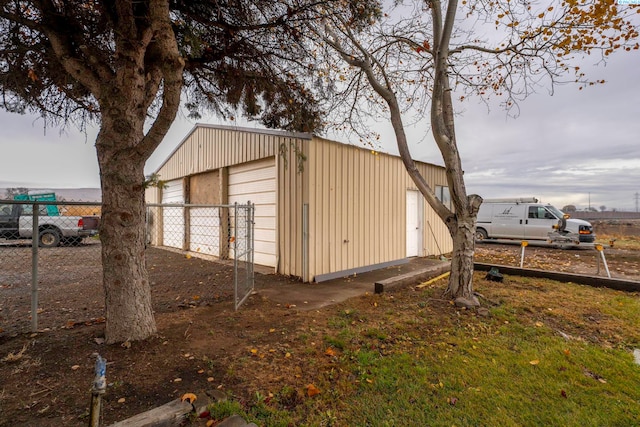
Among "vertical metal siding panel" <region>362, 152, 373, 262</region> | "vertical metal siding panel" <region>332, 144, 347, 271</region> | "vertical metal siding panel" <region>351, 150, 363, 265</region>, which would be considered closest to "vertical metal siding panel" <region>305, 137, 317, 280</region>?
"vertical metal siding panel" <region>332, 144, 347, 271</region>

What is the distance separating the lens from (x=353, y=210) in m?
7.36

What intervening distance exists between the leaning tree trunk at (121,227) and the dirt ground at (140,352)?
0.92ft

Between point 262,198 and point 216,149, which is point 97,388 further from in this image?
point 216,149

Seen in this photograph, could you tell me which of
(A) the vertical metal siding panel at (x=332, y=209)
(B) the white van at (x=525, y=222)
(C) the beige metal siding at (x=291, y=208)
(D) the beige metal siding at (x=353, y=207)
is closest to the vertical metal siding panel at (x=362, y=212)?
(D) the beige metal siding at (x=353, y=207)

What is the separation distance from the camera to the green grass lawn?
2.20m

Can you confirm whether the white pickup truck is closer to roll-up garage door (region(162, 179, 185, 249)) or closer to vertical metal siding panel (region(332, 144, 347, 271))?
roll-up garage door (region(162, 179, 185, 249))

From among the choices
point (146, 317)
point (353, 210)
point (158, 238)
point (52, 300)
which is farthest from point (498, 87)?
point (158, 238)

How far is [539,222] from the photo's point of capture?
13.1 m

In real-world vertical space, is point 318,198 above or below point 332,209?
above

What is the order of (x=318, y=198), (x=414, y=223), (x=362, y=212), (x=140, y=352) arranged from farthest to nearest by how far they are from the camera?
1. (x=414, y=223)
2. (x=362, y=212)
3. (x=318, y=198)
4. (x=140, y=352)

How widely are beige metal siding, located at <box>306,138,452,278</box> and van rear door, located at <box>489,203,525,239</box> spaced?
747 cm

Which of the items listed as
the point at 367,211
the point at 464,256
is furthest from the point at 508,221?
the point at 464,256

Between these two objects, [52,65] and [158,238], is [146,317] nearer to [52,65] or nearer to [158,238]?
[52,65]

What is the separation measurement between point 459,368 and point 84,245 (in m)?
14.6
